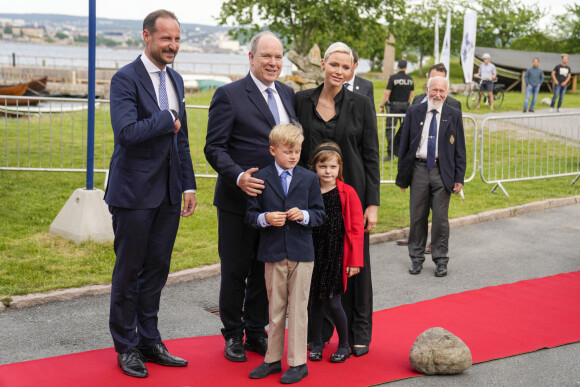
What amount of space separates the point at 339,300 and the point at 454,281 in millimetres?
2833

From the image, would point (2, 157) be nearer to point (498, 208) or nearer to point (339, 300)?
point (498, 208)

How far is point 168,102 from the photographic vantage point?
15.8 ft

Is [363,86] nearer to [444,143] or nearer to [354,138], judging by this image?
[444,143]

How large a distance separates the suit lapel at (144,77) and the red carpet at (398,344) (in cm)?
183

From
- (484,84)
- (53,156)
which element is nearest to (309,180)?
(53,156)

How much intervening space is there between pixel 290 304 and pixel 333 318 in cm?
57

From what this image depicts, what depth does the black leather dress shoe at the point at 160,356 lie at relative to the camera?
492 cm

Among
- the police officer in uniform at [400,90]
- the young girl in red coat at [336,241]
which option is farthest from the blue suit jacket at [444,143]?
the police officer in uniform at [400,90]

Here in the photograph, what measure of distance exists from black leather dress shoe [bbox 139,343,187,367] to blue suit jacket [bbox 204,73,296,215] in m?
1.19

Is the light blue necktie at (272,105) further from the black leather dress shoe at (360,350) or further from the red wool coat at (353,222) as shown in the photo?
the black leather dress shoe at (360,350)

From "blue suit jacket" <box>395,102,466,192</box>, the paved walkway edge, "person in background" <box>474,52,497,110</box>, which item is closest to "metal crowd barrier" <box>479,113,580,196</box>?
the paved walkway edge

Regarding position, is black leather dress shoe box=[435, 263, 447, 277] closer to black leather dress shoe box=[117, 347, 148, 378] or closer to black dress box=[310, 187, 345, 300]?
black dress box=[310, 187, 345, 300]

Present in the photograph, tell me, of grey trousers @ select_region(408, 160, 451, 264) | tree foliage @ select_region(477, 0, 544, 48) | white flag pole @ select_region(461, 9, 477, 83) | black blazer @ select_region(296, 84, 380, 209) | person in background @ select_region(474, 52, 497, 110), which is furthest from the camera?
tree foliage @ select_region(477, 0, 544, 48)

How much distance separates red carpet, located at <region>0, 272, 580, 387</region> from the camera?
15.4ft
